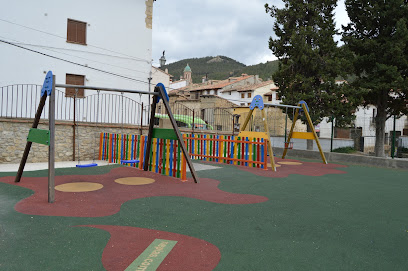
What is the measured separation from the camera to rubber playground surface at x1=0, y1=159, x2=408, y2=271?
2.98 meters

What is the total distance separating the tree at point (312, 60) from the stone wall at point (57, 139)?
33.8 ft

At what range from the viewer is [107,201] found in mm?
5293

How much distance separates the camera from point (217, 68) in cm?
12219

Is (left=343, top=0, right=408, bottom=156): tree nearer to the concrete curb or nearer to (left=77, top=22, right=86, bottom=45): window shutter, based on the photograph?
the concrete curb

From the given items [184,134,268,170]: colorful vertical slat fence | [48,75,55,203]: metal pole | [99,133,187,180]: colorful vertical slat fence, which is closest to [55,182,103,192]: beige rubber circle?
[48,75,55,203]: metal pole

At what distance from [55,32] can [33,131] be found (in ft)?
43.9

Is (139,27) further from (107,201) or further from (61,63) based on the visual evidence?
(107,201)

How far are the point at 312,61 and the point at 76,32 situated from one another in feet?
46.0

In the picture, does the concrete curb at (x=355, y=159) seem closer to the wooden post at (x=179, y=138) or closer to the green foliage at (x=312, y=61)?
the green foliage at (x=312, y=61)

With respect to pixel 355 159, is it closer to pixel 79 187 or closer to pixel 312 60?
pixel 312 60

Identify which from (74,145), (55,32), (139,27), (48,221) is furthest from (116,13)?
(48,221)

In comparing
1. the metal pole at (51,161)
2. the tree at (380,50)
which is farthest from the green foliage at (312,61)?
the metal pole at (51,161)

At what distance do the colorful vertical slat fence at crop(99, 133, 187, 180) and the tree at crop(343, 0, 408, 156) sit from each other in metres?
14.0

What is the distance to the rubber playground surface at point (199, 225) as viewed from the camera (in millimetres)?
2977
